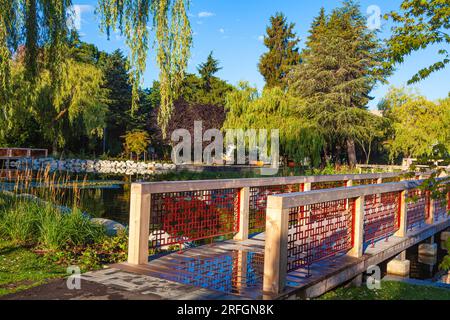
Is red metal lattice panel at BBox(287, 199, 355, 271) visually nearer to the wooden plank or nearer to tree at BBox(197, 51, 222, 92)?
the wooden plank

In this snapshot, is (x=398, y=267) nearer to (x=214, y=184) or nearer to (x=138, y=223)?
(x=214, y=184)

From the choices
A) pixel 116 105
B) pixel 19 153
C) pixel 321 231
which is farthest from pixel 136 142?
pixel 321 231

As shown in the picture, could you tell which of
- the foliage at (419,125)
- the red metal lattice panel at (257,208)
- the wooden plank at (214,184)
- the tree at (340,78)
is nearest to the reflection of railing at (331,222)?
the wooden plank at (214,184)

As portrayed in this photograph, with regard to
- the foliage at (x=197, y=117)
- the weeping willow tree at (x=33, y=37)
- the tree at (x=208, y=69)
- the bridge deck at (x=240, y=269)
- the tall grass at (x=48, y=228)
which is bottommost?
the bridge deck at (x=240, y=269)

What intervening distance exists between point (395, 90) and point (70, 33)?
2776cm

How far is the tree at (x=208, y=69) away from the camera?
4497cm

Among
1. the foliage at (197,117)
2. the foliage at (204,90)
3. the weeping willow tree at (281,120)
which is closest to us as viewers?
the weeping willow tree at (281,120)

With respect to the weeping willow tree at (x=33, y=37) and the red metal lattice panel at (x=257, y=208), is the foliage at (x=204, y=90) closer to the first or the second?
the red metal lattice panel at (x=257, y=208)

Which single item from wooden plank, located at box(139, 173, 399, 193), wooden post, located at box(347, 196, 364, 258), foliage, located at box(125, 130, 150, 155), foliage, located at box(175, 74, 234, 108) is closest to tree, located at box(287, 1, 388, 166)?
foliage, located at box(125, 130, 150, 155)

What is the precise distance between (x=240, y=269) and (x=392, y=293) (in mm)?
1797

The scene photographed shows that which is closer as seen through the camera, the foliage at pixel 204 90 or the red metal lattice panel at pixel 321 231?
the red metal lattice panel at pixel 321 231

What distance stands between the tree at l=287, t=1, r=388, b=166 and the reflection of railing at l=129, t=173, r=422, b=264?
65.4 feet

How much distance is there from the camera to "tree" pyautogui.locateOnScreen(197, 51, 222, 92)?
148 ft

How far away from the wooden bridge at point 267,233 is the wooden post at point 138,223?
0.01 metres
